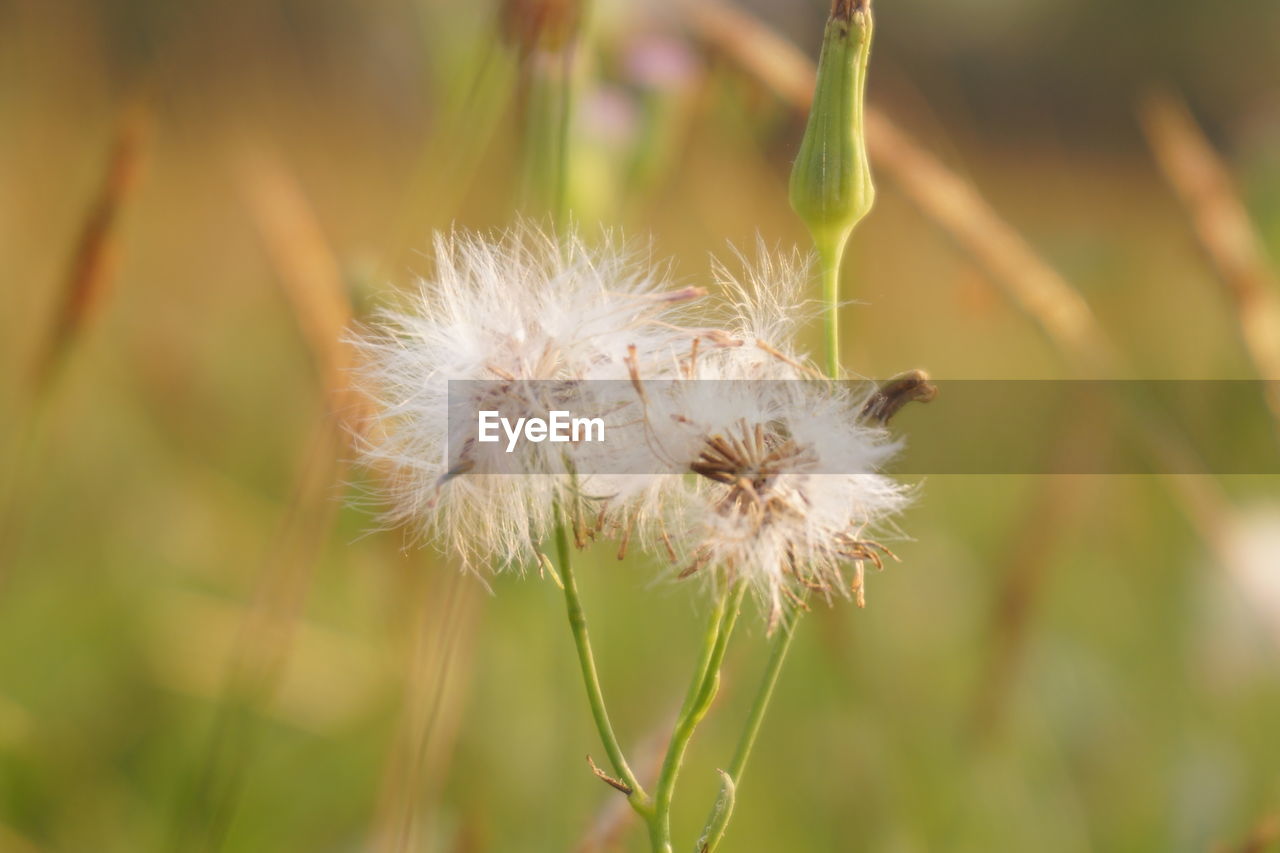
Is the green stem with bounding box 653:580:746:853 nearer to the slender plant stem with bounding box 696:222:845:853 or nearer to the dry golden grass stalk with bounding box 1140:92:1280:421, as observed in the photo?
the slender plant stem with bounding box 696:222:845:853

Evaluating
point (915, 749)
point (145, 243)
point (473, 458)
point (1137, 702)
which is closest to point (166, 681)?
point (915, 749)

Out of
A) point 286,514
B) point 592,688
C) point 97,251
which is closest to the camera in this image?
point 592,688

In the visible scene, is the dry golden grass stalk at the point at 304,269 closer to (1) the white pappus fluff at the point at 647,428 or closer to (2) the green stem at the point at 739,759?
(1) the white pappus fluff at the point at 647,428

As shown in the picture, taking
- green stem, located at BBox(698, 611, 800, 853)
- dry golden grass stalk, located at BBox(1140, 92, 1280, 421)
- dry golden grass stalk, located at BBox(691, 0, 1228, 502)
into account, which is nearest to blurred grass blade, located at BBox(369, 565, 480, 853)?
green stem, located at BBox(698, 611, 800, 853)

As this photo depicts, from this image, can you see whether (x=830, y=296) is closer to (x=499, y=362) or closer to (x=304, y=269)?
(x=499, y=362)

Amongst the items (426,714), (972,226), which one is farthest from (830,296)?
(426,714)
